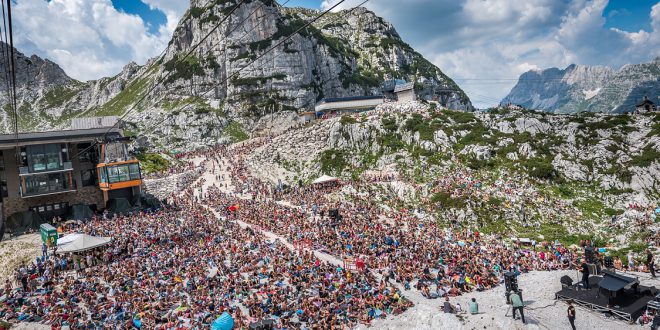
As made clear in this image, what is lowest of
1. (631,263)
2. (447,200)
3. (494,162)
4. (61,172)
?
(631,263)

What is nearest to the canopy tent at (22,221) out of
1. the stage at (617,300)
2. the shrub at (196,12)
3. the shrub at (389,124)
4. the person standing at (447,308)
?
the person standing at (447,308)

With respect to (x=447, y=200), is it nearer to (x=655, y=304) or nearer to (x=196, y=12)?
(x=655, y=304)

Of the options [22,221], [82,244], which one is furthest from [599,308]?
[22,221]

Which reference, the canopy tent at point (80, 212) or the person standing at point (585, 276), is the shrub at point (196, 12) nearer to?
the canopy tent at point (80, 212)

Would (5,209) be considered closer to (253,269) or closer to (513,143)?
(253,269)

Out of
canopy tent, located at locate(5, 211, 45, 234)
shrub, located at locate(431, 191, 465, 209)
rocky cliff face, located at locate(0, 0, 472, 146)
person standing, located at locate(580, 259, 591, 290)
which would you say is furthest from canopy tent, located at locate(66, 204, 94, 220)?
rocky cliff face, located at locate(0, 0, 472, 146)

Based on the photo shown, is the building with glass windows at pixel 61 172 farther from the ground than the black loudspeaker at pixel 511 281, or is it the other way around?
the building with glass windows at pixel 61 172
